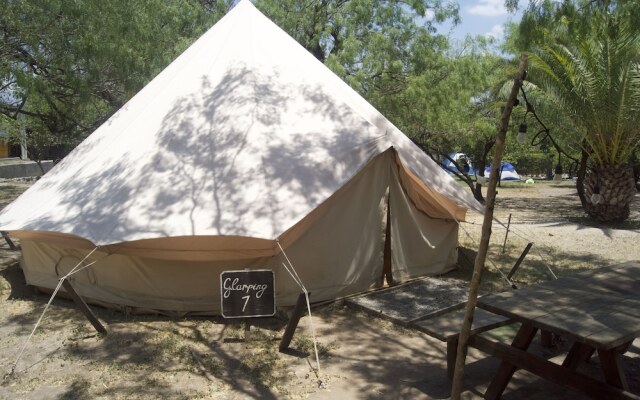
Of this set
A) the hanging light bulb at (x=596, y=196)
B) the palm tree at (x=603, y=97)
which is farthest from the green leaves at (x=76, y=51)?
the hanging light bulb at (x=596, y=196)

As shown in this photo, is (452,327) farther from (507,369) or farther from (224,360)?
(224,360)

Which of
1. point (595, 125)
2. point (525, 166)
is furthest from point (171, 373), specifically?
point (525, 166)

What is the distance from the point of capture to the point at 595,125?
12.5 metres

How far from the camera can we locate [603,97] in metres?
11.9

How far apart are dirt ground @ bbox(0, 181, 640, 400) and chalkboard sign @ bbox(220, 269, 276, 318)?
0.38m

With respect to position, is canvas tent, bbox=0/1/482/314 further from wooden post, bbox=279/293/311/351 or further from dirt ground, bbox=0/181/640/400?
wooden post, bbox=279/293/311/351

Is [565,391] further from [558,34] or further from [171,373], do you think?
[558,34]

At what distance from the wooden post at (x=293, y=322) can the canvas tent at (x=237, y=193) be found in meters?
0.78

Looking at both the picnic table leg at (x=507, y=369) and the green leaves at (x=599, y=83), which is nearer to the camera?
the picnic table leg at (x=507, y=369)

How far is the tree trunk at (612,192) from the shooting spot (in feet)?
43.9

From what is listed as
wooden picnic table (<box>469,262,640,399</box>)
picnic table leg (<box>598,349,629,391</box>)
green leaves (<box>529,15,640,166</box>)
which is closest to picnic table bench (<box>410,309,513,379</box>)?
wooden picnic table (<box>469,262,640,399</box>)

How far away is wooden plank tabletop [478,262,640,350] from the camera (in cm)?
378

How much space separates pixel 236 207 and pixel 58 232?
6.13 feet

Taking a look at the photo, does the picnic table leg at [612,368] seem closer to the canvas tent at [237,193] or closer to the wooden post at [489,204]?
the wooden post at [489,204]
